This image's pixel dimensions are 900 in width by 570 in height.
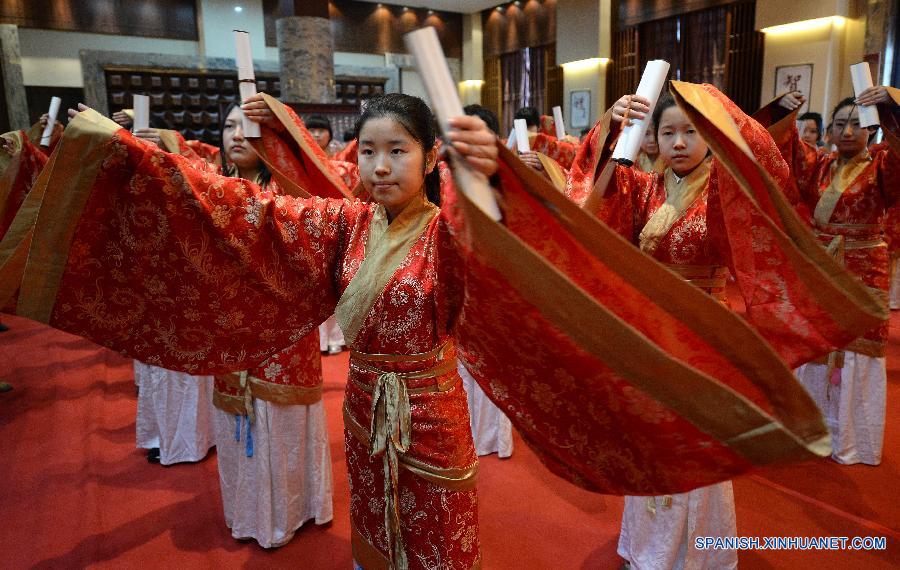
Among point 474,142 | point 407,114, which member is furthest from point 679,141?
point 474,142

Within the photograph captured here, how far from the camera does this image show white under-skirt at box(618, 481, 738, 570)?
1.99m

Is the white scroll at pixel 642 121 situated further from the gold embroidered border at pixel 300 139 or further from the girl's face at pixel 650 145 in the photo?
the girl's face at pixel 650 145

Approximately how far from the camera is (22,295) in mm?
1356

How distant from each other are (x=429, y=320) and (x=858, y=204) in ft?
9.17

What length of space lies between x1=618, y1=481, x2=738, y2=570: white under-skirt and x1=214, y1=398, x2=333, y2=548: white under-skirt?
4.29 feet

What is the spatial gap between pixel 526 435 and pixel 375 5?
13703 mm

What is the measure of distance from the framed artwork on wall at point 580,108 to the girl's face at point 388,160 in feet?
34.7

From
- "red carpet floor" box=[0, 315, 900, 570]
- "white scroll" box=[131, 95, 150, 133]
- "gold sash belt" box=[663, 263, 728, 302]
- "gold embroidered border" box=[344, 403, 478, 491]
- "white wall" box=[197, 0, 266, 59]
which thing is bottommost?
"red carpet floor" box=[0, 315, 900, 570]

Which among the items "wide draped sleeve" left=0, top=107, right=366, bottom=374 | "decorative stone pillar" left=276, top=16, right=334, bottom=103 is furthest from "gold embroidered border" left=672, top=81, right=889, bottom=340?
"decorative stone pillar" left=276, top=16, right=334, bottom=103

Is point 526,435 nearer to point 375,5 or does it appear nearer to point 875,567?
point 875,567

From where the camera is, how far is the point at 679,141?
1916mm

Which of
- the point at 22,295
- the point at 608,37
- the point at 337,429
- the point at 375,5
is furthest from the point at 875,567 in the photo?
the point at 375,5

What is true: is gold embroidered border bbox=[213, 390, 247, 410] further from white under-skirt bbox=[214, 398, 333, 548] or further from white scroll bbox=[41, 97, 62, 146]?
white scroll bbox=[41, 97, 62, 146]

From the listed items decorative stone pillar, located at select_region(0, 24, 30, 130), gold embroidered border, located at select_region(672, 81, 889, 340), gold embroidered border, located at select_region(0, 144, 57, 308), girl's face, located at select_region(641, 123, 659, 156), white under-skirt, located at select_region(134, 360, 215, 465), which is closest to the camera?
gold embroidered border, located at select_region(672, 81, 889, 340)
